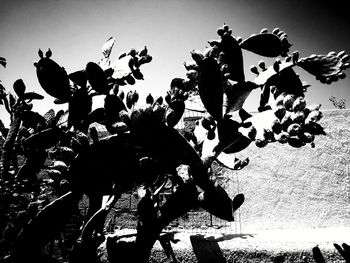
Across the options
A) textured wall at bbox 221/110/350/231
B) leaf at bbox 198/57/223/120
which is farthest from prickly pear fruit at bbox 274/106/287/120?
textured wall at bbox 221/110/350/231

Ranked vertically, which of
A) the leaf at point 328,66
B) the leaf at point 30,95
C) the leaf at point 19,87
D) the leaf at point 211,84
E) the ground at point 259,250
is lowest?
the ground at point 259,250

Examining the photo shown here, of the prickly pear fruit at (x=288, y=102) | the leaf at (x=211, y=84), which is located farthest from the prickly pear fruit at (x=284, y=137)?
the leaf at (x=211, y=84)

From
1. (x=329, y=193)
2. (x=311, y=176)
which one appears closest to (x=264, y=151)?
(x=311, y=176)

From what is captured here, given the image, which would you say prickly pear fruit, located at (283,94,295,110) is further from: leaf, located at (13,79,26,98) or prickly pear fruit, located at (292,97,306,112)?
leaf, located at (13,79,26,98)

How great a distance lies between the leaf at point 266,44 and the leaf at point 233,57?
3.8 inches

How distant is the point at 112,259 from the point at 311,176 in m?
5.04

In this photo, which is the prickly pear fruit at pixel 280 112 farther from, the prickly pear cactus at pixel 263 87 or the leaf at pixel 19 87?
the leaf at pixel 19 87

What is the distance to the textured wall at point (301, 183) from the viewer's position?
4.62m

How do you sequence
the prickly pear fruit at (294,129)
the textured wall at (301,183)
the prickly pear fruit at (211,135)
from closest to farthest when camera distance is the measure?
the prickly pear fruit at (294,129), the prickly pear fruit at (211,135), the textured wall at (301,183)

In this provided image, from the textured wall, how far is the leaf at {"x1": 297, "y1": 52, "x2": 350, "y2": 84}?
165 inches

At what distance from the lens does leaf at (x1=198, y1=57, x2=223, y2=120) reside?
2.44 ft

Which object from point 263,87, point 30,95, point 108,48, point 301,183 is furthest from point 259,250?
point 301,183

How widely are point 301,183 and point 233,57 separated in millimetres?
4783

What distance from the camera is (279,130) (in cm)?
76
